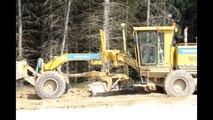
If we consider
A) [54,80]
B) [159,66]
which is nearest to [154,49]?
[159,66]

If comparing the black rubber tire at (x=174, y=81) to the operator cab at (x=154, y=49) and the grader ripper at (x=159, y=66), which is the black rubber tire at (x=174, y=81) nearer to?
the grader ripper at (x=159, y=66)

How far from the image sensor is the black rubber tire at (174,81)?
45.7 ft

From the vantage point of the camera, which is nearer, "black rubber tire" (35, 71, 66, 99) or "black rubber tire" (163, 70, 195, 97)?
"black rubber tire" (163, 70, 195, 97)

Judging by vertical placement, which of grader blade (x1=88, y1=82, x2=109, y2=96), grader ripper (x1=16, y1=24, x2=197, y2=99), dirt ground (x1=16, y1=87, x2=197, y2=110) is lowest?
dirt ground (x1=16, y1=87, x2=197, y2=110)

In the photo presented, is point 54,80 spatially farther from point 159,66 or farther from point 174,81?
point 174,81

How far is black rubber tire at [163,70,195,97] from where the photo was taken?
13930 mm

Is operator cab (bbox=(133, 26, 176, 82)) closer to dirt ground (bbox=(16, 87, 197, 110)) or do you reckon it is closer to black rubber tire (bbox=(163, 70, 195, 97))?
black rubber tire (bbox=(163, 70, 195, 97))

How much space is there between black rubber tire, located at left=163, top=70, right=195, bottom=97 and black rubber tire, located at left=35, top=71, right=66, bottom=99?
3.75 metres

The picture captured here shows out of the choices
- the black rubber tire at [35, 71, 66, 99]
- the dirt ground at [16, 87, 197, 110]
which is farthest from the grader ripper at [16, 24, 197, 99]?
the dirt ground at [16, 87, 197, 110]

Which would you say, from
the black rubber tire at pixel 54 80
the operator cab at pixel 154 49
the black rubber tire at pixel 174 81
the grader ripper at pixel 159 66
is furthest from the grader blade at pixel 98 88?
the black rubber tire at pixel 174 81

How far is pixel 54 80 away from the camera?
14.4 metres

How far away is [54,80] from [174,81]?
4343mm
